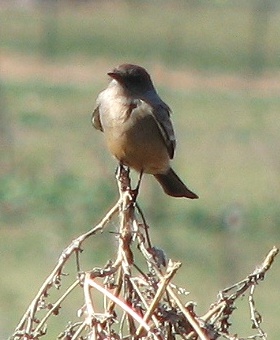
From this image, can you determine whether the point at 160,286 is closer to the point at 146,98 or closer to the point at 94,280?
A: the point at 94,280

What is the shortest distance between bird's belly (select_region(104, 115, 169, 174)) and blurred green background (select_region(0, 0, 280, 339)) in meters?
4.51

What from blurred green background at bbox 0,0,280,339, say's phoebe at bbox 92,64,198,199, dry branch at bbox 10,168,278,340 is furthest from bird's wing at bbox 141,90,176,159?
blurred green background at bbox 0,0,280,339

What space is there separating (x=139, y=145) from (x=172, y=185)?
0.75ft

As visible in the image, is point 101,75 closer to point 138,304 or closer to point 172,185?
point 172,185

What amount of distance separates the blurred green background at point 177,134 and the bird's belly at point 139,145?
4509 mm

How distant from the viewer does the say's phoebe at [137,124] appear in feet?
13.0

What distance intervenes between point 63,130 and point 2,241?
25.0 feet

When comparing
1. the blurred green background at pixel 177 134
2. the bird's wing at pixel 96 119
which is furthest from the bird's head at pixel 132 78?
the blurred green background at pixel 177 134

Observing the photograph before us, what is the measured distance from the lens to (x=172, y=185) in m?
4.17

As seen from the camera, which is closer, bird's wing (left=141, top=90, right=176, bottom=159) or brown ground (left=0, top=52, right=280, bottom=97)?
bird's wing (left=141, top=90, right=176, bottom=159)

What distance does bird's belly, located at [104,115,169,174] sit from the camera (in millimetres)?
3931

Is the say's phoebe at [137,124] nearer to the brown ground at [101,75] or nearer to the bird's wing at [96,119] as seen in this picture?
the bird's wing at [96,119]

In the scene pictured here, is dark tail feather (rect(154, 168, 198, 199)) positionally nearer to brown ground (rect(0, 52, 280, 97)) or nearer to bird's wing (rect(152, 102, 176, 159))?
bird's wing (rect(152, 102, 176, 159))

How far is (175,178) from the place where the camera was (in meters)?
4.19
